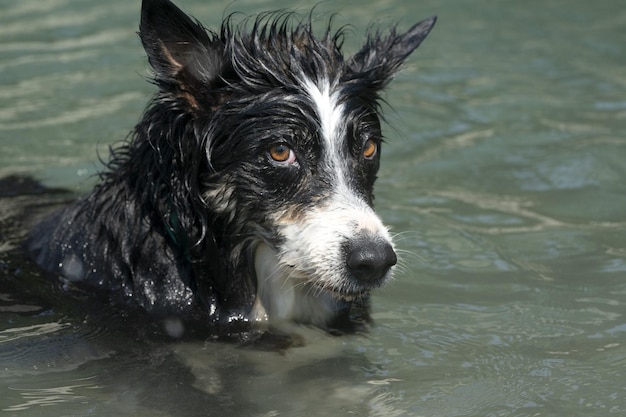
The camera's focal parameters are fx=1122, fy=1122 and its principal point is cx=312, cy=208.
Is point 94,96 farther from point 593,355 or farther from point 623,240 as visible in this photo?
point 593,355

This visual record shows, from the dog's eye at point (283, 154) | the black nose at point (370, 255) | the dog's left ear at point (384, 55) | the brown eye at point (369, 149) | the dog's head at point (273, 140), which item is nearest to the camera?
the black nose at point (370, 255)

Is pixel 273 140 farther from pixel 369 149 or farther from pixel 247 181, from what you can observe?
pixel 369 149

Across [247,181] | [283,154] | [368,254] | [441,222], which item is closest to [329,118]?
[283,154]

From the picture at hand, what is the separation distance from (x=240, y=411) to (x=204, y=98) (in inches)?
69.6

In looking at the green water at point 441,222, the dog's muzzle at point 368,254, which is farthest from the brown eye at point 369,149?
the green water at point 441,222

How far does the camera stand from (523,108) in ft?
35.9

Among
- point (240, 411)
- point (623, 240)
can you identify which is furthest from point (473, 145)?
point (240, 411)

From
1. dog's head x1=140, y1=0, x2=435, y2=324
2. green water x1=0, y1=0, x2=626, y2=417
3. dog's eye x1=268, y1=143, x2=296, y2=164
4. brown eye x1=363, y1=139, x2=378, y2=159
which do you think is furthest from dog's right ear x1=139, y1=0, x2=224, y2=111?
green water x1=0, y1=0, x2=626, y2=417

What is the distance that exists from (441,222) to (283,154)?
2719mm

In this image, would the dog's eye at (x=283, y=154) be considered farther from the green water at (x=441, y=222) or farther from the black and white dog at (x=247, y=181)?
the green water at (x=441, y=222)

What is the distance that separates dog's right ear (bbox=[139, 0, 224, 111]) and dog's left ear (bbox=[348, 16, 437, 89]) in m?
0.91

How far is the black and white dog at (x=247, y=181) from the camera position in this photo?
614 centimetres

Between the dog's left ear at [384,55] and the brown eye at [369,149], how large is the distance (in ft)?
1.34

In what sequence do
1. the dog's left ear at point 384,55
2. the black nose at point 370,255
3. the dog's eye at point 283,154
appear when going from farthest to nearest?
the dog's left ear at point 384,55 < the dog's eye at point 283,154 < the black nose at point 370,255
